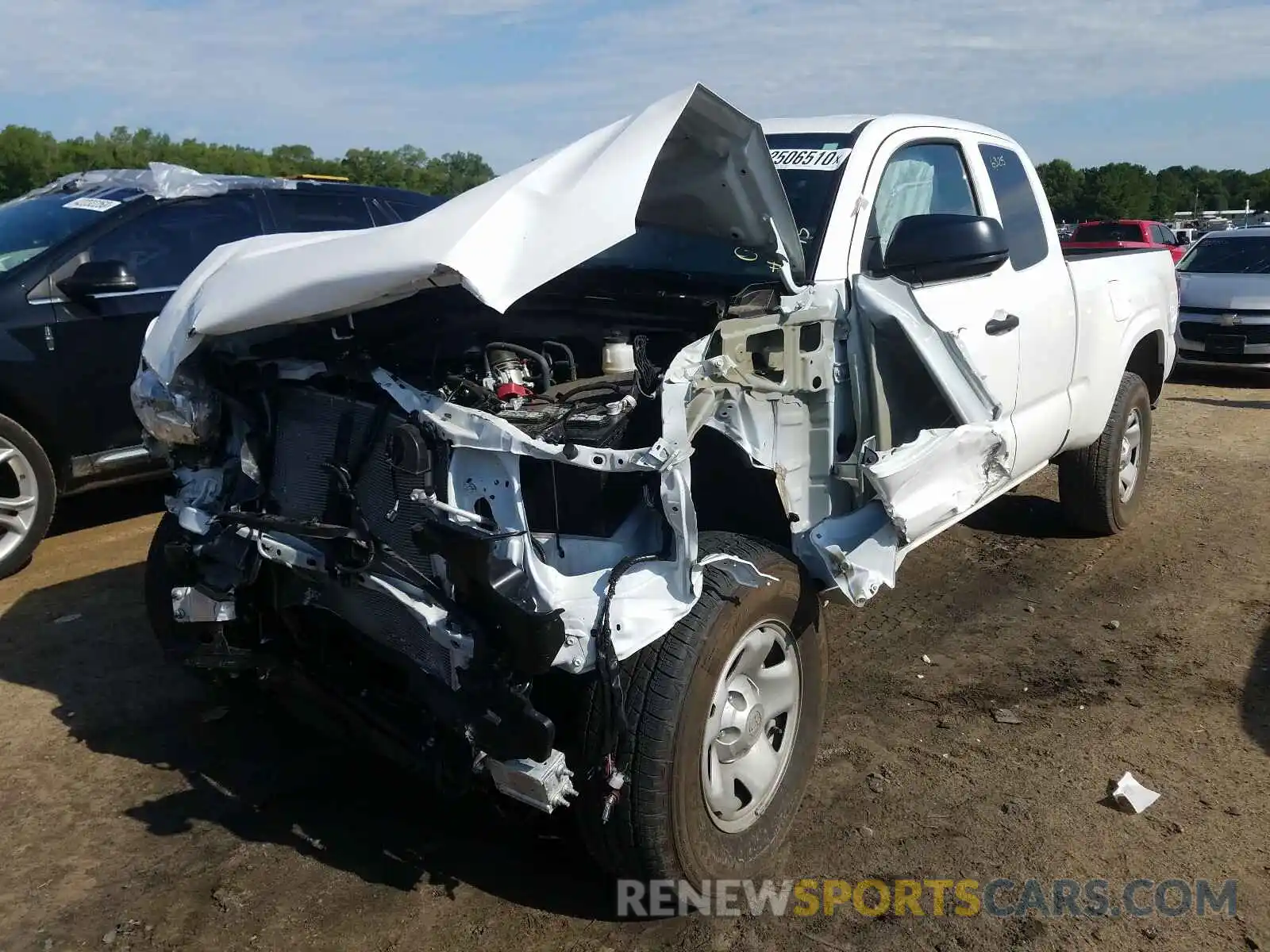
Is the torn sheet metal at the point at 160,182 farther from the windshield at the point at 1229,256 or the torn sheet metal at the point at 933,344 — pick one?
the windshield at the point at 1229,256

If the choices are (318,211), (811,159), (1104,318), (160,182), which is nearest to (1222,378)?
(1104,318)

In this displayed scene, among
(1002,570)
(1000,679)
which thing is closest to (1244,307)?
(1002,570)

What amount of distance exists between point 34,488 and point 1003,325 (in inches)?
184

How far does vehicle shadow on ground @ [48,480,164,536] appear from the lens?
20.5 feet

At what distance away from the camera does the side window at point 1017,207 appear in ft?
14.6

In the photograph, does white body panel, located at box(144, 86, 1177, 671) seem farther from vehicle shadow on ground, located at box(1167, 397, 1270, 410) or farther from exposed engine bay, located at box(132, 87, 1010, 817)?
vehicle shadow on ground, located at box(1167, 397, 1270, 410)

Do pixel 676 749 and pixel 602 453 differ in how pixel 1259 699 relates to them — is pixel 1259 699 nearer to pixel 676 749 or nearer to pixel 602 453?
pixel 676 749

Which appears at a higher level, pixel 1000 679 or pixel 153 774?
pixel 153 774

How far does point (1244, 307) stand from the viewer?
11.4 meters

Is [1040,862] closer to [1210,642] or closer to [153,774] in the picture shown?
[1210,642]

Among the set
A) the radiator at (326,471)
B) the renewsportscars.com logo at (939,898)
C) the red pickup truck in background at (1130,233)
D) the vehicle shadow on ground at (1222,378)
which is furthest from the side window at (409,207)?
the red pickup truck in background at (1130,233)

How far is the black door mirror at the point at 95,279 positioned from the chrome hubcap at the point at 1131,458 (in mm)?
5357

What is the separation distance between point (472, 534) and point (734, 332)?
1.03 m

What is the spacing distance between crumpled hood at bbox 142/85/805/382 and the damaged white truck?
1 centimetres
